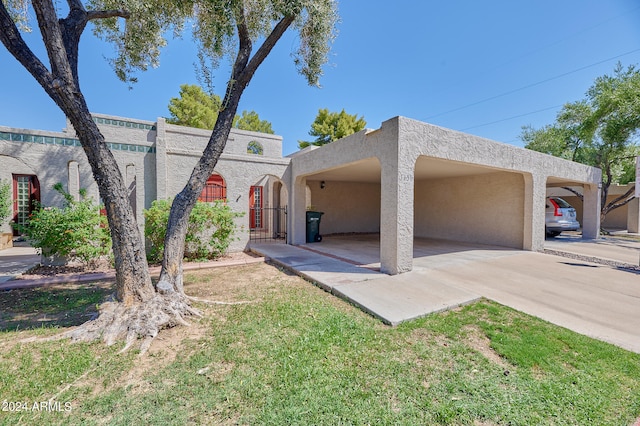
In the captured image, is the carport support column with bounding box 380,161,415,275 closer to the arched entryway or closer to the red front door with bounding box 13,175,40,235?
the arched entryway

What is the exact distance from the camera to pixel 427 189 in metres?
12.9

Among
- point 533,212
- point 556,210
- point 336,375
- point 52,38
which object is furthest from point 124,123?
point 556,210

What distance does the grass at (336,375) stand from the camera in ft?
7.09

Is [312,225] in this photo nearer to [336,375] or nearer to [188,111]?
[336,375]

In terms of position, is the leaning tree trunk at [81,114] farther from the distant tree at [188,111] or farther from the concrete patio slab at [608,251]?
the distant tree at [188,111]

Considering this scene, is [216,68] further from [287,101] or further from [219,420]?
[287,101]

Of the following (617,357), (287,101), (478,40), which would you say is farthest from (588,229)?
(287,101)

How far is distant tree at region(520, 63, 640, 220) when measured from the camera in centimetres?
1237

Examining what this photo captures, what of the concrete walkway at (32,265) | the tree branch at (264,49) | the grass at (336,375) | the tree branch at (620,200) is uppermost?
the tree branch at (264,49)

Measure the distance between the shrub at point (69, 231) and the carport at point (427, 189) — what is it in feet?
19.4

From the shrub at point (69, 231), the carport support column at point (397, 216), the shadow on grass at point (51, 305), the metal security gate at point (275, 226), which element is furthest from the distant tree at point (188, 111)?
the carport support column at point (397, 216)

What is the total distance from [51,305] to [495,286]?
8.25 m

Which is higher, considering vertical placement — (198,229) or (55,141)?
(55,141)

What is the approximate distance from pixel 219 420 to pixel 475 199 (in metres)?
11.5
